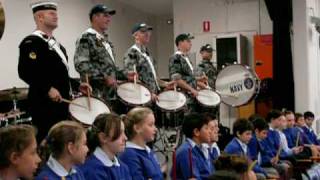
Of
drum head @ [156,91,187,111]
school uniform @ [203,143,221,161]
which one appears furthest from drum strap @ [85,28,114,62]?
school uniform @ [203,143,221,161]

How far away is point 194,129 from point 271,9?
5.41 metres

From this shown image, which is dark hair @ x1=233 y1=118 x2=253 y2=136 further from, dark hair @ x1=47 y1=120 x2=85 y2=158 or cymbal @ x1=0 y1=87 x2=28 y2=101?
cymbal @ x1=0 y1=87 x2=28 y2=101

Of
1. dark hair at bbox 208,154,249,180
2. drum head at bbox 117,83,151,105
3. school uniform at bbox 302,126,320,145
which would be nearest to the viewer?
dark hair at bbox 208,154,249,180

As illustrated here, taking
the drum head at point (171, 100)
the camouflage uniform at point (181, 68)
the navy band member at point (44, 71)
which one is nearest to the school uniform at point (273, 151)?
the drum head at point (171, 100)

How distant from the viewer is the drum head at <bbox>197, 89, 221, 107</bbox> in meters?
6.15

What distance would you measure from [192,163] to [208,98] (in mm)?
2851

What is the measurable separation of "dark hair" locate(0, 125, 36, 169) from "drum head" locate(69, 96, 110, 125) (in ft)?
4.56

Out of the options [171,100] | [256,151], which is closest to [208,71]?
[171,100]

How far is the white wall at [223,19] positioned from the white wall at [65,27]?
1381 millimetres

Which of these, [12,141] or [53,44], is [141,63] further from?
[12,141]

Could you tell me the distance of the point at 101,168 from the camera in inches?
108

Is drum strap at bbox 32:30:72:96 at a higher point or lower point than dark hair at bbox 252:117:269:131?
higher

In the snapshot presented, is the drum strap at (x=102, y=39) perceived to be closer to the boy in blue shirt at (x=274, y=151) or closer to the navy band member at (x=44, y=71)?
the navy band member at (x=44, y=71)

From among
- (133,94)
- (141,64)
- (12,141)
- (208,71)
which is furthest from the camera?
(208,71)
